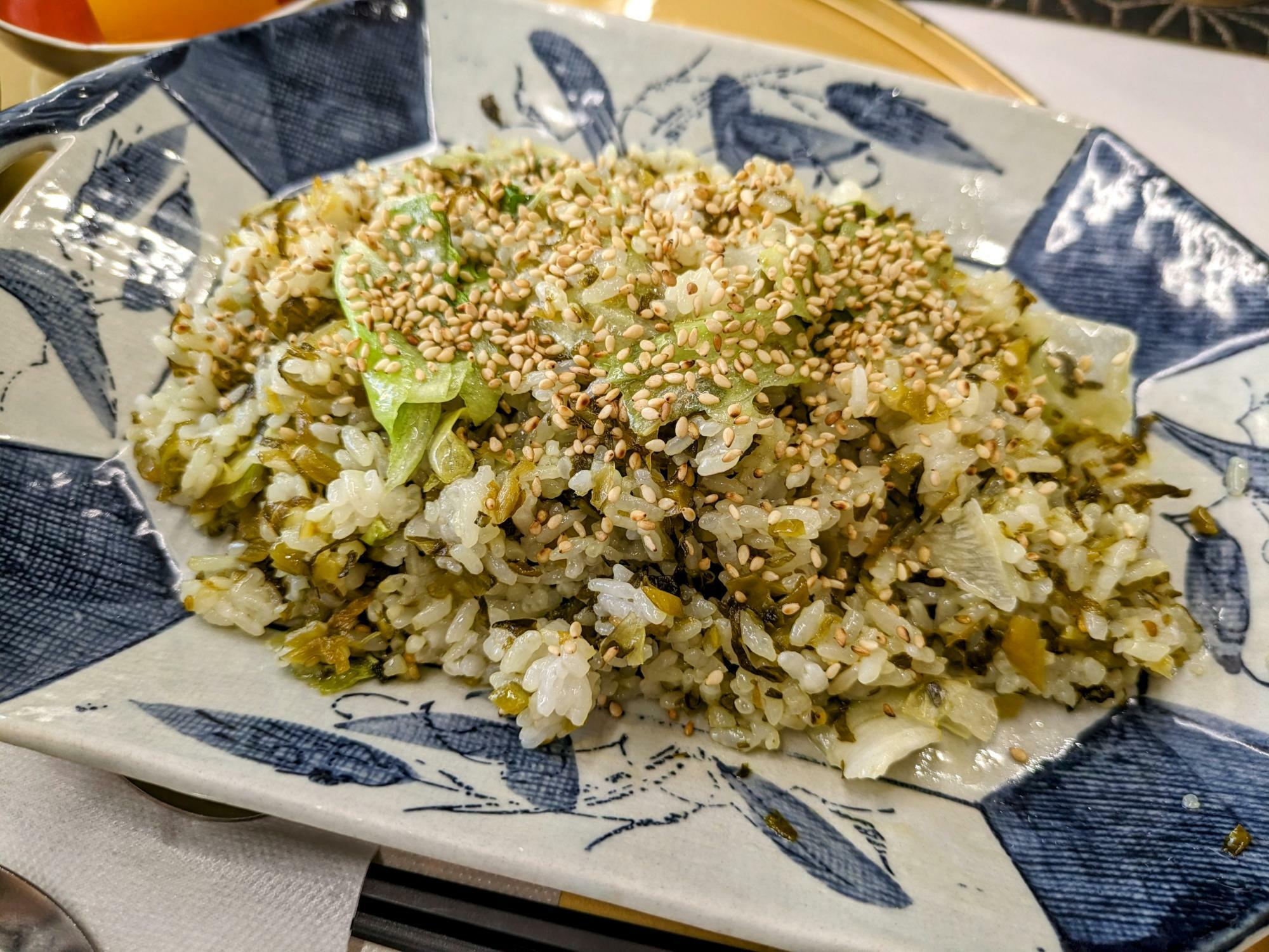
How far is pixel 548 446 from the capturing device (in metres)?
1.68

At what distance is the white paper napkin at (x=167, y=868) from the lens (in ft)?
4.76

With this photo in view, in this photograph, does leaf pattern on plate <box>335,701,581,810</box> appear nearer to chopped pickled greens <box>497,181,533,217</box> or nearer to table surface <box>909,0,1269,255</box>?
chopped pickled greens <box>497,181,533,217</box>

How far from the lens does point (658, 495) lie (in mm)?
1606

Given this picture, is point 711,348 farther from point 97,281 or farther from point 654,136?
point 97,281

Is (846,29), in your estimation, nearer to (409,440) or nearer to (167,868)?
(409,440)

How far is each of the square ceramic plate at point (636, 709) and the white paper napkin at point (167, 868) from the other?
0.27 meters

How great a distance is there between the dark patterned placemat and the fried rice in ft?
10.1

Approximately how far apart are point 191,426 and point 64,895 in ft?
3.28

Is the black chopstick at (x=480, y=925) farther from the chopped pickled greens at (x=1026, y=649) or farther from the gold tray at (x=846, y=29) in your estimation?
the gold tray at (x=846, y=29)

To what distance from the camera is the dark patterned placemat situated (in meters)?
3.80

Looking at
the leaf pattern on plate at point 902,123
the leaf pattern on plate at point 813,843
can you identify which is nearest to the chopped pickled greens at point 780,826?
the leaf pattern on plate at point 813,843

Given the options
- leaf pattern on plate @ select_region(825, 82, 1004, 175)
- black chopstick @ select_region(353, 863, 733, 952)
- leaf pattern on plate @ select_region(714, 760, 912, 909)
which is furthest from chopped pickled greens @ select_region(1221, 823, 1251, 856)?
leaf pattern on plate @ select_region(825, 82, 1004, 175)

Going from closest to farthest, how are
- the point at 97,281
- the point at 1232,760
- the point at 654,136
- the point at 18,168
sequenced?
the point at 1232,760 → the point at 97,281 → the point at 18,168 → the point at 654,136

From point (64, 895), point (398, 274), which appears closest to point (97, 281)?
point (398, 274)
